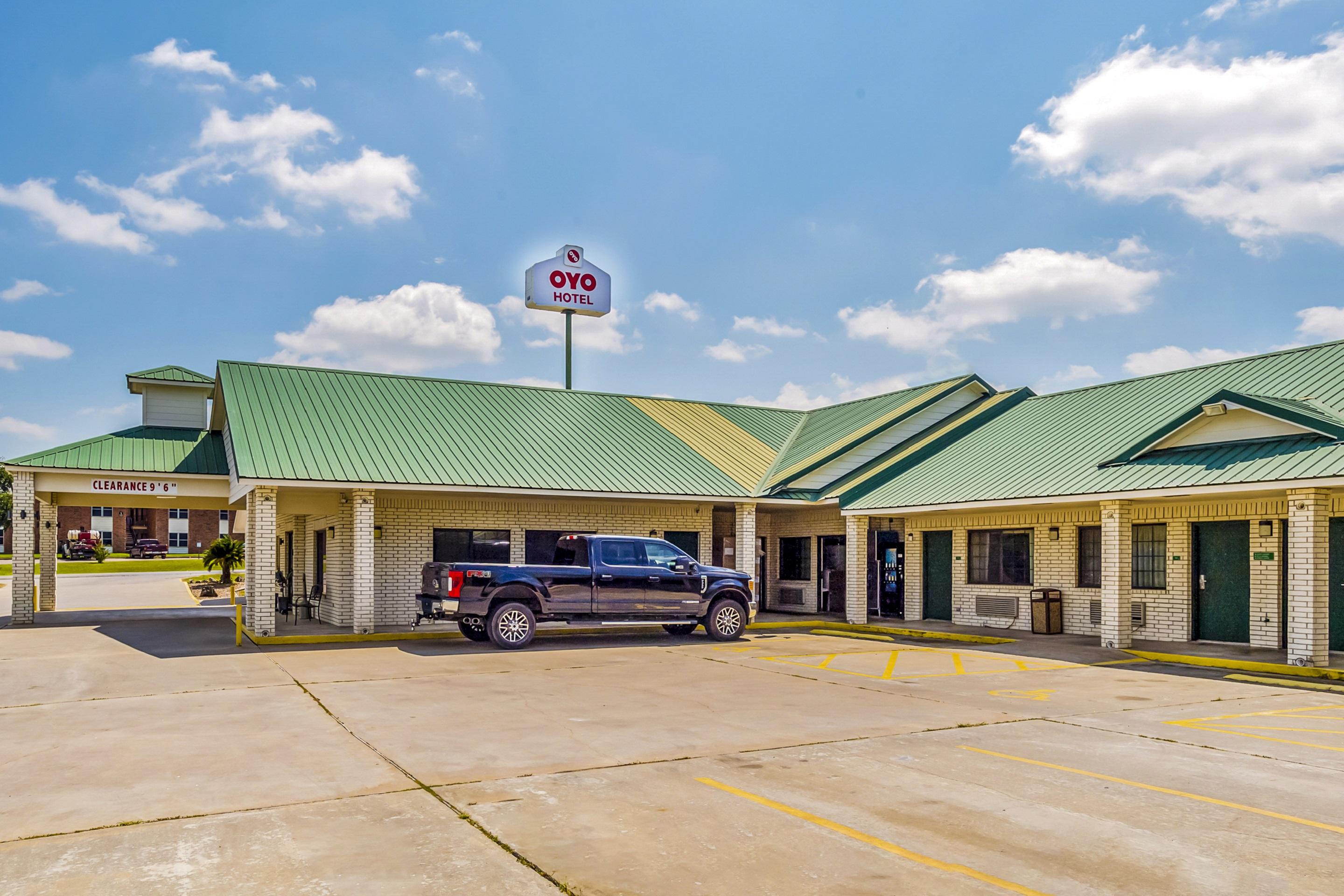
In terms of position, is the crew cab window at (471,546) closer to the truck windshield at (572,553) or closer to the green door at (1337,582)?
the truck windshield at (572,553)

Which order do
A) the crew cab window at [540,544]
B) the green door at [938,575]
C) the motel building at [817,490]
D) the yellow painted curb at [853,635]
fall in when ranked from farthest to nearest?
the green door at [938,575], the crew cab window at [540,544], the yellow painted curb at [853,635], the motel building at [817,490]

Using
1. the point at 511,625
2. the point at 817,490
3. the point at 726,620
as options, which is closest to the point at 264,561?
the point at 511,625

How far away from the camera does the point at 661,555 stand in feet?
63.9

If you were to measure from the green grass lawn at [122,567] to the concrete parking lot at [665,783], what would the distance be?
42235mm

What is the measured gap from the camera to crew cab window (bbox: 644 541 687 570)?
19.3 m

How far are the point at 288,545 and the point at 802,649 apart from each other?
640 inches

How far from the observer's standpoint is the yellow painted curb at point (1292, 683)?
44.7 feet

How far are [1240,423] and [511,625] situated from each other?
1270 cm

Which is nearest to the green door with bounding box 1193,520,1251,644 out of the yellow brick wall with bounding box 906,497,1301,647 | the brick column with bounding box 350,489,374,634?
the yellow brick wall with bounding box 906,497,1301,647

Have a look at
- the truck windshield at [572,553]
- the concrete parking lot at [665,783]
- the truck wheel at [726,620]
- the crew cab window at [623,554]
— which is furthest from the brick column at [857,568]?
the concrete parking lot at [665,783]

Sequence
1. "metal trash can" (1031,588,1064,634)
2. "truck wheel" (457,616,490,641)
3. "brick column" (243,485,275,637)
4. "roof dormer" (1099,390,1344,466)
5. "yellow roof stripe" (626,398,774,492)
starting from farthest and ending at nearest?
"yellow roof stripe" (626,398,774,492) < "metal trash can" (1031,588,1064,634) < "brick column" (243,485,275,637) < "truck wheel" (457,616,490,641) < "roof dormer" (1099,390,1344,466)

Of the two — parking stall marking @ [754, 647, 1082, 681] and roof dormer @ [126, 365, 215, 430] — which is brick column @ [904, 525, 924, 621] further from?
roof dormer @ [126, 365, 215, 430]

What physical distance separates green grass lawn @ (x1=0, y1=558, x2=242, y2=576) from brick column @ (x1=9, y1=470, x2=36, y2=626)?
26.7 m

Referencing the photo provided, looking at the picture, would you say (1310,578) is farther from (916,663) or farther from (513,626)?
(513,626)
